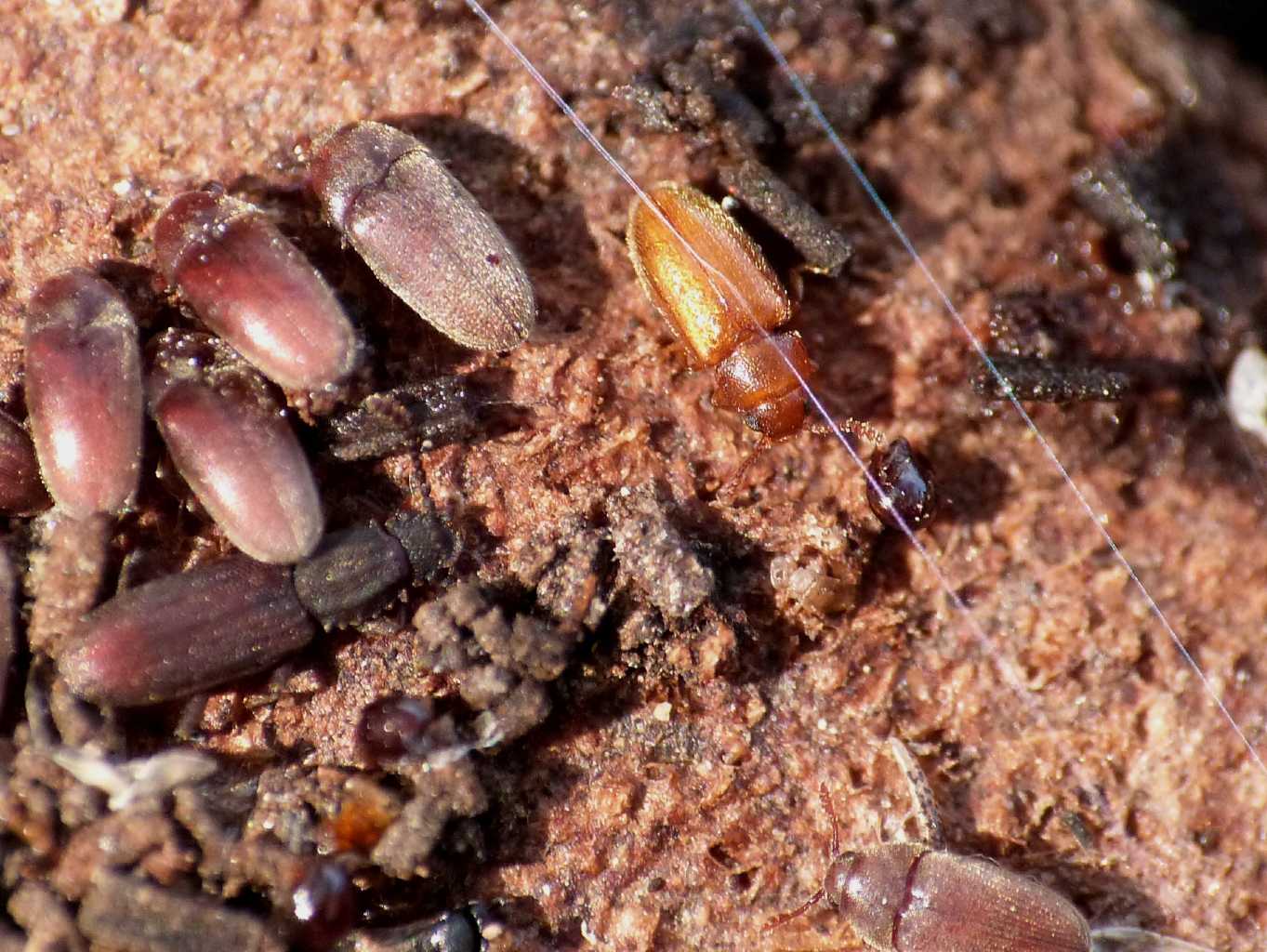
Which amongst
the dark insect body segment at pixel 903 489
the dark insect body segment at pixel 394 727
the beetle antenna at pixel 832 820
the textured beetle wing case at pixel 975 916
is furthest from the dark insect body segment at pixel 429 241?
the textured beetle wing case at pixel 975 916

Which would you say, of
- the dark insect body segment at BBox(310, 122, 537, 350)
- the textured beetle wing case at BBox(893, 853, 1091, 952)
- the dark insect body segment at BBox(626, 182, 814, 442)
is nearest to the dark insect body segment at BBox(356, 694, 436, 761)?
the dark insect body segment at BBox(310, 122, 537, 350)

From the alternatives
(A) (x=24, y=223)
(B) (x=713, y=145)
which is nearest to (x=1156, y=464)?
(B) (x=713, y=145)

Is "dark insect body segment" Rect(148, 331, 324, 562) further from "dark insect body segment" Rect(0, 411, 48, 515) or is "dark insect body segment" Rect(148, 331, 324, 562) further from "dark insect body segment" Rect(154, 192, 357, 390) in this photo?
"dark insect body segment" Rect(0, 411, 48, 515)

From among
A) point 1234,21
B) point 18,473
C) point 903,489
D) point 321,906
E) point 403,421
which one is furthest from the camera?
point 1234,21

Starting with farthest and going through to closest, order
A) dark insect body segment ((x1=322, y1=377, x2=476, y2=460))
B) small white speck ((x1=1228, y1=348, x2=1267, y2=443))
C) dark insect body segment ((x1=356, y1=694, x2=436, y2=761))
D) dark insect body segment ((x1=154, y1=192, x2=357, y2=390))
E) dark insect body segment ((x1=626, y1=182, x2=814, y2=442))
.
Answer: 1. small white speck ((x1=1228, y1=348, x2=1267, y2=443))
2. dark insect body segment ((x1=626, y1=182, x2=814, y2=442))
3. dark insect body segment ((x1=322, y1=377, x2=476, y2=460))
4. dark insect body segment ((x1=154, y1=192, x2=357, y2=390))
5. dark insect body segment ((x1=356, y1=694, x2=436, y2=761))

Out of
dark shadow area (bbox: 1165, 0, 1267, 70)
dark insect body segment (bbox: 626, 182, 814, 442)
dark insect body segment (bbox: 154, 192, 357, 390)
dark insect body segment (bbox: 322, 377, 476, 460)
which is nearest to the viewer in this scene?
dark insect body segment (bbox: 154, 192, 357, 390)

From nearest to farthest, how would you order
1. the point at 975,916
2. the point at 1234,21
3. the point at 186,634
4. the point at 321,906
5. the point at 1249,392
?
the point at 321,906 → the point at 186,634 → the point at 975,916 → the point at 1249,392 → the point at 1234,21

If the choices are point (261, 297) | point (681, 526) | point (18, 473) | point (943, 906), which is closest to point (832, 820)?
point (943, 906)

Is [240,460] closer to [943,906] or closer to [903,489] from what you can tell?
[903,489]

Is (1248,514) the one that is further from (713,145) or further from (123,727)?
(123,727)
